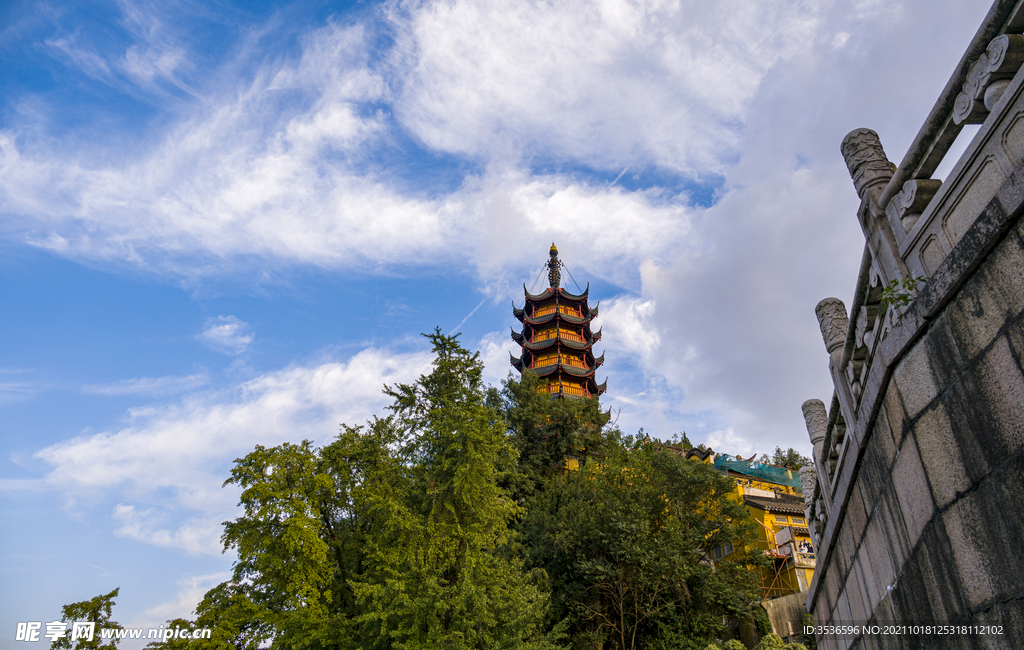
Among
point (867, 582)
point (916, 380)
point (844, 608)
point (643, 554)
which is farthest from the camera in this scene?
point (643, 554)

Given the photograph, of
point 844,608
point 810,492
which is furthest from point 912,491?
point 810,492

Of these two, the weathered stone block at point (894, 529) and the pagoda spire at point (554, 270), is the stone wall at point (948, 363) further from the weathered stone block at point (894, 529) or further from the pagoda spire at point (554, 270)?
the pagoda spire at point (554, 270)

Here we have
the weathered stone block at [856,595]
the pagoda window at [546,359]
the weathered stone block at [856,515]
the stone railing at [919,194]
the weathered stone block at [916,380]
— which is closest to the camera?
the stone railing at [919,194]

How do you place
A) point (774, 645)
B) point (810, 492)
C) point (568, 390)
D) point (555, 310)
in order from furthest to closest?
point (555, 310) → point (568, 390) → point (774, 645) → point (810, 492)

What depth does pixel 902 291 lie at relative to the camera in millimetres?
4184

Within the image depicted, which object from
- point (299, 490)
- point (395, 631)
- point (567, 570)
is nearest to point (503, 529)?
point (395, 631)

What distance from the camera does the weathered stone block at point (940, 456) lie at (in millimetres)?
3688

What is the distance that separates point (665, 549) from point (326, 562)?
35.2 feet

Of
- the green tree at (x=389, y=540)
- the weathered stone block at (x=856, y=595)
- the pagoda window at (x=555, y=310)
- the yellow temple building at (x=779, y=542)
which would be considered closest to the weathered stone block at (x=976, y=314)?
the weathered stone block at (x=856, y=595)

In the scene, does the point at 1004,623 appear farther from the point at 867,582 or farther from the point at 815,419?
the point at 815,419

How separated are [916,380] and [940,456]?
1.80ft

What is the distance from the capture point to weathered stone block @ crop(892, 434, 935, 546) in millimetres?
4086

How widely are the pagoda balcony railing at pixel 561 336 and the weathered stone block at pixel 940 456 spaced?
36970 millimetres

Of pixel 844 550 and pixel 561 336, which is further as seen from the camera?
pixel 561 336
